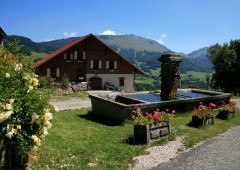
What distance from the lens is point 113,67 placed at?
4397cm

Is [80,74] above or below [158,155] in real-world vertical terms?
above

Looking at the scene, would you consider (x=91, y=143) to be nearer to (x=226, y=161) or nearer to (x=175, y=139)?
(x=175, y=139)

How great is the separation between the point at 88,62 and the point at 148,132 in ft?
108

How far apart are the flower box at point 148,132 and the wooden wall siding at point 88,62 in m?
30.8

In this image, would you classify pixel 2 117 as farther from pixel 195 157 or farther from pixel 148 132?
pixel 195 157

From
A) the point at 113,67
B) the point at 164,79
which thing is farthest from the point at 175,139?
the point at 113,67

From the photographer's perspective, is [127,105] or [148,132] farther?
[127,105]

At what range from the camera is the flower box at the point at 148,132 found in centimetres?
984

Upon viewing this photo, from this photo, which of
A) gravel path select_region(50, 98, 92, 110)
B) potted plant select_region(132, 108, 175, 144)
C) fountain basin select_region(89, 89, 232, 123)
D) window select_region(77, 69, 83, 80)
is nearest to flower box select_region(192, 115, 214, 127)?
fountain basin select_region(89, 89, 232, 123)

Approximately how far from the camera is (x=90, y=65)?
42.2 meters

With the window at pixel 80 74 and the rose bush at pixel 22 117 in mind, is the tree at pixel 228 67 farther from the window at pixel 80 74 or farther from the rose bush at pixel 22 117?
the rose bush at pixel 22 117

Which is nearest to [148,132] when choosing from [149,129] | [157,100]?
[149,129]

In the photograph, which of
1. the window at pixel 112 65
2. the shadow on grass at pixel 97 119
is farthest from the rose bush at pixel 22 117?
the window at pixel 112 65

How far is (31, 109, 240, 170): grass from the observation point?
25.3ft
